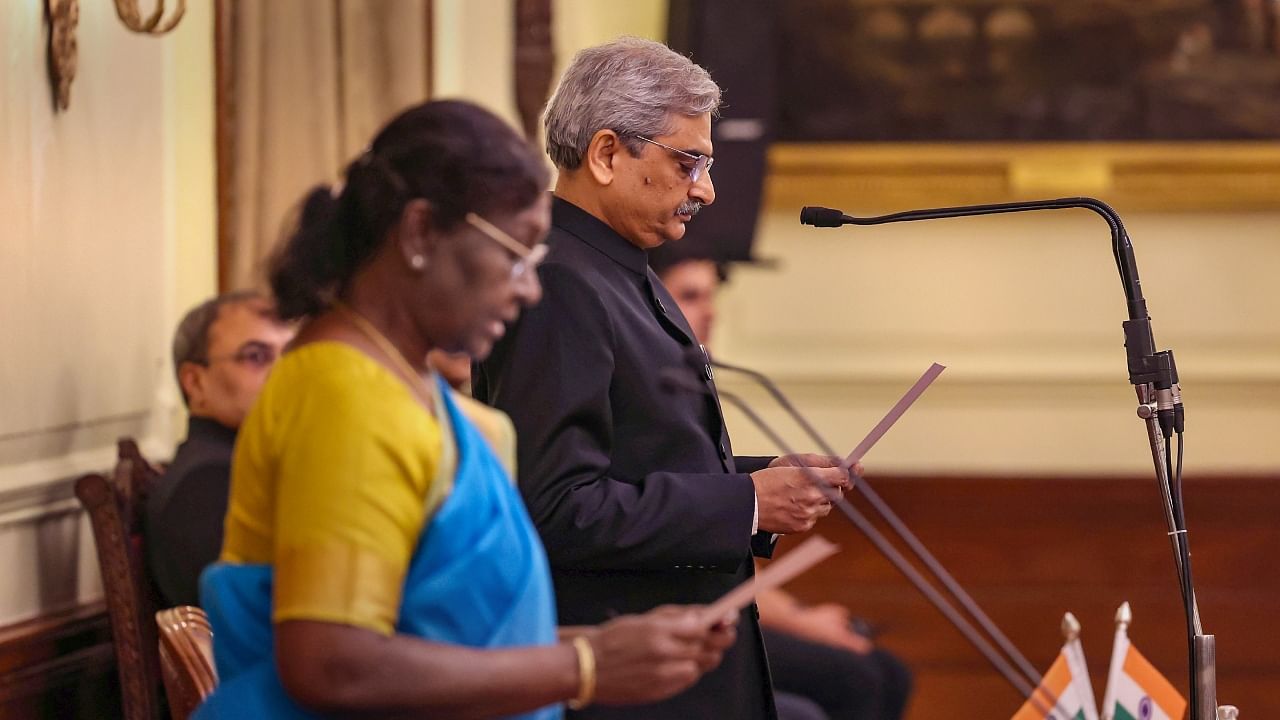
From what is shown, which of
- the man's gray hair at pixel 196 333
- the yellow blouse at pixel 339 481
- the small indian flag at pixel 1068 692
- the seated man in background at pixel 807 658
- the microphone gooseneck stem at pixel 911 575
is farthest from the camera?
the seated man in background at pixel 807 658

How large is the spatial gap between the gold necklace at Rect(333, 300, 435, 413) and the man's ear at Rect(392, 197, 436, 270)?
63 millimetres

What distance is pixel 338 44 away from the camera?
3844 millimetres

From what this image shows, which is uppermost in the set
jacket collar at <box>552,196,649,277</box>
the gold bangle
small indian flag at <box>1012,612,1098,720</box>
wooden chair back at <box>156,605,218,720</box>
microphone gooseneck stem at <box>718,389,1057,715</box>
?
jacket collar at <box>552,196,649,277</box>

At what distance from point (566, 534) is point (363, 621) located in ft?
2.05

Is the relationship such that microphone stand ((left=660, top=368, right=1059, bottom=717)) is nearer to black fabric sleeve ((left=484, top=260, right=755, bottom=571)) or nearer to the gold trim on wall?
black fabric sleeve ((left=484, top=260, right=755, bottom=571))

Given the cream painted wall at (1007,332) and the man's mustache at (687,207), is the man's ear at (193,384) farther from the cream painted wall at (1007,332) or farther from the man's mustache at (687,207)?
the cream painted wall at (1007,332)

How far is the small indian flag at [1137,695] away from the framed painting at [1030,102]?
3702mm

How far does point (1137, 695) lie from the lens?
214 cm

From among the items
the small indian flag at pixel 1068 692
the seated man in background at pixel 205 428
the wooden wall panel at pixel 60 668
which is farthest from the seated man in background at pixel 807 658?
the wooden wall panel at pixel 60 668

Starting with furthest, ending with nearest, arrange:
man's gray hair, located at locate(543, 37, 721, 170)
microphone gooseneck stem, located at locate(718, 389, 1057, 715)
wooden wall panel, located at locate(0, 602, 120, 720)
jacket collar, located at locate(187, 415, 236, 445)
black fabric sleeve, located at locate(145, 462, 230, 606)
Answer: jacket collar, located at locate(187, 415, 236, 445), black fabric sleeve, located at locate(145, 462, 230, 606), wooden wall panel, located at locate(0, 602, 120, 720), man's gray hair, located at locate(543, 37, 721, 170), microphone gooseneck stem, located at locate(718, 389, 1057, 715)

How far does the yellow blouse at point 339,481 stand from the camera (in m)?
1.22

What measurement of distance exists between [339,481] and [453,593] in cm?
14

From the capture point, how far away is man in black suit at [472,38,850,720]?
185cm

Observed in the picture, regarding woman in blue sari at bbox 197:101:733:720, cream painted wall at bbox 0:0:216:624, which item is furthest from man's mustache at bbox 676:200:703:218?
cream painted wall at bbox 0:0:216:624
